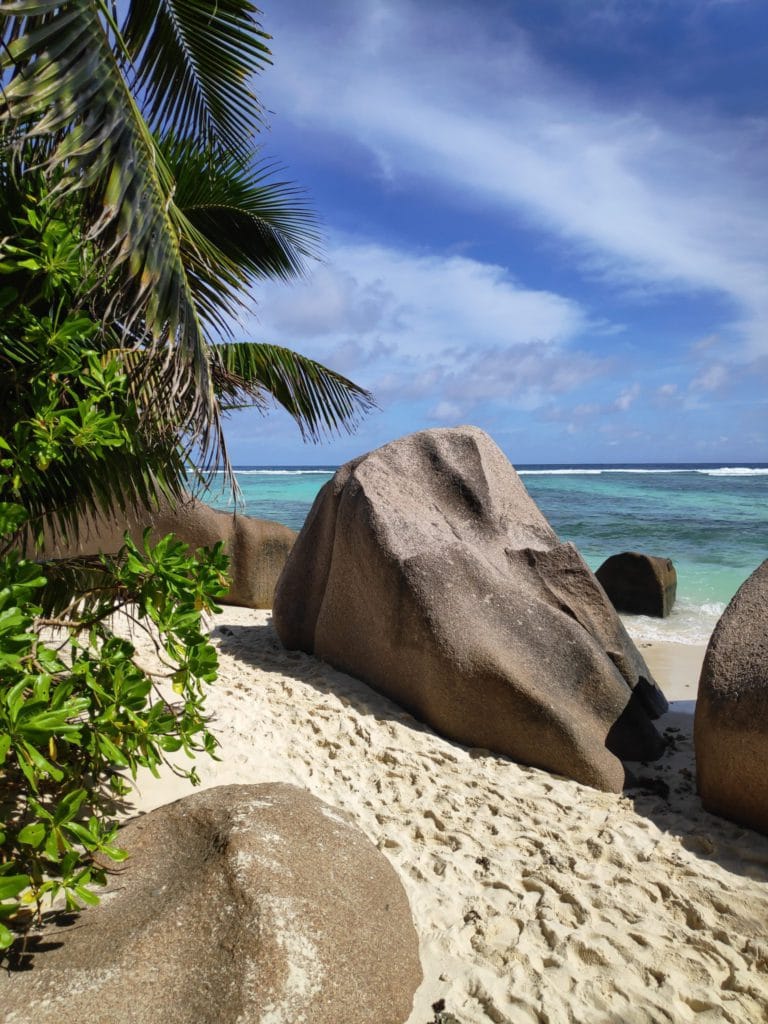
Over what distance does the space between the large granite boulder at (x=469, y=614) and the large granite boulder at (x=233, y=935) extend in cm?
179

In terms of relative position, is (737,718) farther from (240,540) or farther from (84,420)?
(240,540)

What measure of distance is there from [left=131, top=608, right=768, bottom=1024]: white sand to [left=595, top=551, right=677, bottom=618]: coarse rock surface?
4920mm

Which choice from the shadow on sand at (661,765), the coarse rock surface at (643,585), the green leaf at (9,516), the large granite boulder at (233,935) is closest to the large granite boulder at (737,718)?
the shadow on sand at (661,765)

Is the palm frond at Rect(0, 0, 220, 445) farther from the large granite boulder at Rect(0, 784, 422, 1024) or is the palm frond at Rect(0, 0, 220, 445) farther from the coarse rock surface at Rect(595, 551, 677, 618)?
the coarse rock surface at Rect(595, 551, 677, 618)

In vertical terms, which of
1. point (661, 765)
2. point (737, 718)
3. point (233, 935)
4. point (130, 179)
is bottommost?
point (661, 765)

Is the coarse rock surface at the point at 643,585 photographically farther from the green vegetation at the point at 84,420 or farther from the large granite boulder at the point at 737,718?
the green vegetation at the point at 84,420

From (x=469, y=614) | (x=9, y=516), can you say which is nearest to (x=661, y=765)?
(x=469, y=614)

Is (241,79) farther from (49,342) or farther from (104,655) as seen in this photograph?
(104,655)

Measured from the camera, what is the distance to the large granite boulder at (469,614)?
184 inches

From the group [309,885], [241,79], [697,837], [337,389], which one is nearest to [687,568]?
[337,389]

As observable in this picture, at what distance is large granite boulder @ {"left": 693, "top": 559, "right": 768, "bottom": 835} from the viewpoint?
3.89 m

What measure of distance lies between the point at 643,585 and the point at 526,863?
23.2 ft

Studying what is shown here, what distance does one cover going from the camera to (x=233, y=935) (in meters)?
2.37

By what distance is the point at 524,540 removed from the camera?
18.5ft
